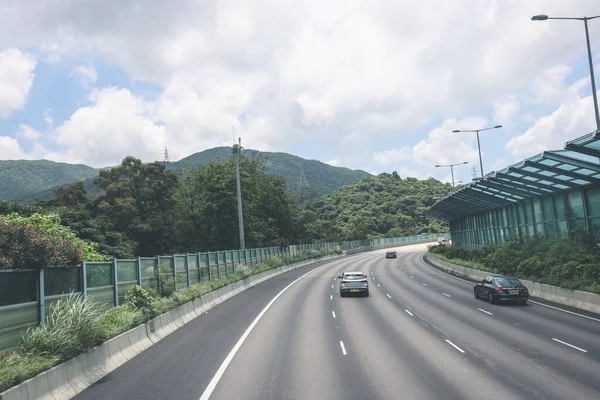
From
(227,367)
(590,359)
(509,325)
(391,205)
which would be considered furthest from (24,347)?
(391,205)

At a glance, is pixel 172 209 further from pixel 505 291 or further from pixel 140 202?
pixel 505 291

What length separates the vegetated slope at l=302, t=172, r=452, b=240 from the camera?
6196 inches

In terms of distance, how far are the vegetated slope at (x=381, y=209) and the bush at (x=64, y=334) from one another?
127391 mm

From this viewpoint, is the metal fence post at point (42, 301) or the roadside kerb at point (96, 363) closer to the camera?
the roadside kerb at point (96, 363)

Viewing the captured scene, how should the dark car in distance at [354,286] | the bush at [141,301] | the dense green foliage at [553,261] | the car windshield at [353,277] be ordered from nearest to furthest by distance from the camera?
1. the bush at [141,301]
2. the dense green foliage at [553,261]
3. the dark car in distance at [354,286]
4. the car windshield at [353,277]

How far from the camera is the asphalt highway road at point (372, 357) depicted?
394 inches

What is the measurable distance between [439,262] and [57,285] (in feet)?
159

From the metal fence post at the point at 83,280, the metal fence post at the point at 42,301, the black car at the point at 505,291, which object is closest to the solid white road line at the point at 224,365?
the metal fence post at the point at 42,301

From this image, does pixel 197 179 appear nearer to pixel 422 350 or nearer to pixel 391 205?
pixel 422 350

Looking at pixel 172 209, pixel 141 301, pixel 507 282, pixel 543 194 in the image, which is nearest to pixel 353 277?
pixel 507 282

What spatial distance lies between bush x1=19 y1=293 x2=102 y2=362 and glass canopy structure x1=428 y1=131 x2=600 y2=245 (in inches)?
673

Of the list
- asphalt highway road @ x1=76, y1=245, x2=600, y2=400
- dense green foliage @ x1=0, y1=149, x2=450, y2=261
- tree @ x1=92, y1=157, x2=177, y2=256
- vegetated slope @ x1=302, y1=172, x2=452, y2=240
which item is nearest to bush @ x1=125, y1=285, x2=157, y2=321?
asphalt highway road @ x1=76, y1=245, x2=600, y2=400

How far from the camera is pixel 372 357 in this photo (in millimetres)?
13125

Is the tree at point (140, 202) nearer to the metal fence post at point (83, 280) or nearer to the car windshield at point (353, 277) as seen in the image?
the car windshield at point (353, 277)
